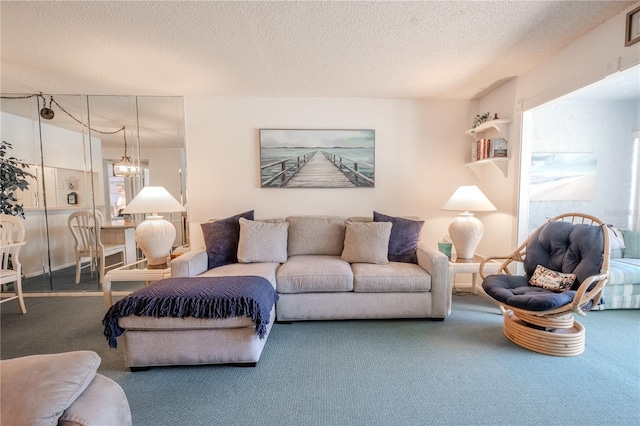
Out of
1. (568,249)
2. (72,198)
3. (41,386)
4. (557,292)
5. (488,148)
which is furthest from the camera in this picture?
(72,198)

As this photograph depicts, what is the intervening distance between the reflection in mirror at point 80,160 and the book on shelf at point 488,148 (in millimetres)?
3486

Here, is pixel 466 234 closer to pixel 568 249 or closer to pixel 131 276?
pixel 568 249

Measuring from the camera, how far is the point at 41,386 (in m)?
0.76

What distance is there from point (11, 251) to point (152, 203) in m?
1.60

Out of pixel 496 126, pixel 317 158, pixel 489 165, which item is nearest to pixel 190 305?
pixel 317 158

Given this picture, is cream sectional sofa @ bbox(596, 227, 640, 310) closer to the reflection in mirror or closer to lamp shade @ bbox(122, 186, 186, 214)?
lamp shade @ bbox(122, 186, 186, 214)

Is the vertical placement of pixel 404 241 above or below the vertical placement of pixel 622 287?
above

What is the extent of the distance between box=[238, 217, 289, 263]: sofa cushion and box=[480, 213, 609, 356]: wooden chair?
74.1 inches

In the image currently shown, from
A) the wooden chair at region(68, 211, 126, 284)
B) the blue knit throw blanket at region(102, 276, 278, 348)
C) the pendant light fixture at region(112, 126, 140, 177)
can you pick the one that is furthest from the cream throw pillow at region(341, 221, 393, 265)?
the wooden chair at region(68, 211, 126, 284)

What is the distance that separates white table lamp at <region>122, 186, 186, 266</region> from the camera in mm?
2547

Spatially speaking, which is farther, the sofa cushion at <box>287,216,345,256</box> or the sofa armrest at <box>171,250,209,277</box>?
the sofa cushion at <box>287,216,345,256</box>

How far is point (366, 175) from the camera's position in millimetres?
3340

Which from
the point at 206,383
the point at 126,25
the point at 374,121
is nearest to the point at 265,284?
the point at 206,383

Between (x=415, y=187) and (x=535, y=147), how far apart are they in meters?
1.50
